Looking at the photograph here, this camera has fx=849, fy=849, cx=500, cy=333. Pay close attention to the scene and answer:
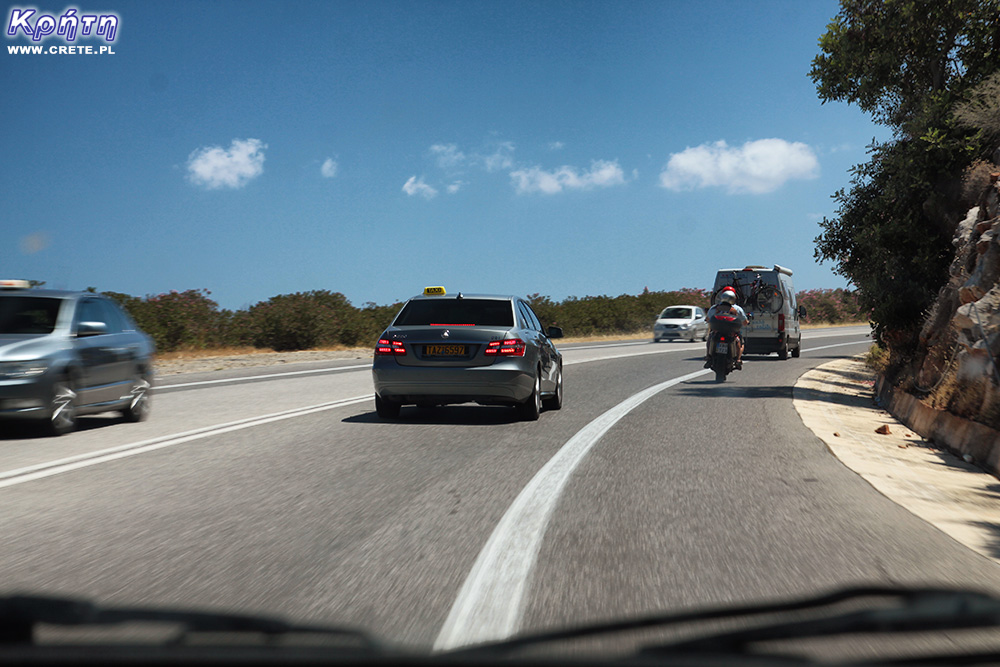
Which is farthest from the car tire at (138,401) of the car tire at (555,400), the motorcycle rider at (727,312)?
the motorcycle rider at (727,312)

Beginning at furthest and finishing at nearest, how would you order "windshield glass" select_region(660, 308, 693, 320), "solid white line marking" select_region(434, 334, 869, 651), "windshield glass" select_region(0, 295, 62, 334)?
1. "windshield glass" select_region(660, 308, 693, 320)
2. "windshield glass" select_region(0, 295, 62, 334)
3. "solid white line marking" select_region(434, 334, 869, 651)

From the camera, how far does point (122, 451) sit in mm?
8258

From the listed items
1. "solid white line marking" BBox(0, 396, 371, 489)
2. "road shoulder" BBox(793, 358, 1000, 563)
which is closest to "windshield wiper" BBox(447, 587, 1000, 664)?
"road shoulder" BBox(793, 358, 1000, 563)

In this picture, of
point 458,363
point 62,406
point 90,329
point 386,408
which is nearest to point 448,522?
point 458,363

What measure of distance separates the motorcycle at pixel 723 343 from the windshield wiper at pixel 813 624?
14546 mm

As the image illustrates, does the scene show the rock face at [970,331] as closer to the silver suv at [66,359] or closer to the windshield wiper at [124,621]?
the windshield wiper at [124,621]

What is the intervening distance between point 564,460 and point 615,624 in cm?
542

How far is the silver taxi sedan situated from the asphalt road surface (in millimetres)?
437

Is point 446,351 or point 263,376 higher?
point 446,351

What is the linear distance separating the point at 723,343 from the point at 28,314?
39.7ft

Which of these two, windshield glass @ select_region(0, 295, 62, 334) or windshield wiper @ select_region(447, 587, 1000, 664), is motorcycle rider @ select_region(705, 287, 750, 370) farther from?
windshield wiper @ select_region(447, 587, 1000, 664)

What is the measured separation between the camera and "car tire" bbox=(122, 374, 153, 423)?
35.3ft

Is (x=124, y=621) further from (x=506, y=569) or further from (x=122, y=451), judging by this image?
(x=122, y=451)

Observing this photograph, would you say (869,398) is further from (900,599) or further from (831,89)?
(900,599)
